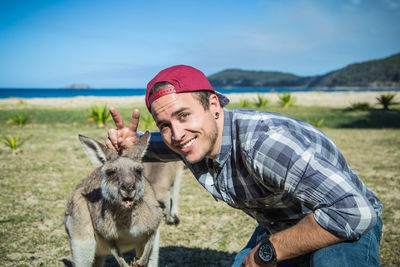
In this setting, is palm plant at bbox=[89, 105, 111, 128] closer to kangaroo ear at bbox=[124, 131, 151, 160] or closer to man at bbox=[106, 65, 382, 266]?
kangaroo ear at bbox=[124, 131, 151, 160]

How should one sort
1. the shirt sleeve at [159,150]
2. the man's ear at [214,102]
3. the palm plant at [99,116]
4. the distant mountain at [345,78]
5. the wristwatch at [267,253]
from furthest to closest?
the distant mountain at [345,78] → the palm plant at [99,116] → the shirt sleeve at [159,150] → the man's ear at [214,102] → the wristwatch at [267,253]

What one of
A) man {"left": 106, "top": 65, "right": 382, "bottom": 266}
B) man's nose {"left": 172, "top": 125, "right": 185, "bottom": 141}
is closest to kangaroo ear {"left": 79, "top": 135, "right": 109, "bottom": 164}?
man {"left": 106, "top": 65, "right": 382, "bottom": 266}

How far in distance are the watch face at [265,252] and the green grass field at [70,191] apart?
6.10ft

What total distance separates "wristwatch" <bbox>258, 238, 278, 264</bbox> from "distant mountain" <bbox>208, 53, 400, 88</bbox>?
100501mm

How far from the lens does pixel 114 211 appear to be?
2.27m

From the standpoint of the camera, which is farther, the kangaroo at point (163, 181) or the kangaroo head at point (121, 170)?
the kangaroo at point (163, 181)

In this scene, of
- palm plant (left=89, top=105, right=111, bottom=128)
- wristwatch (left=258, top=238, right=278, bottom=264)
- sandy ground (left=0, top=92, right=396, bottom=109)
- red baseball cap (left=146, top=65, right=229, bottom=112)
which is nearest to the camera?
wristwatch (left=258, top=238, right=278, bottom=264)

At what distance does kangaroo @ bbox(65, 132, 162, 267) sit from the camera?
7.00 feet

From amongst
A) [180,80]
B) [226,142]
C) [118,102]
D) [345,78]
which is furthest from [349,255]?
[345,78]

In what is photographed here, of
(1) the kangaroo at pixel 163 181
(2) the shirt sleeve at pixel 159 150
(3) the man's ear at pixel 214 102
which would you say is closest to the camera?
(3) the man's ear at pixel 214 102

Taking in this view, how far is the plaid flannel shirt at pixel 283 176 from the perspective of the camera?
48.6 inches

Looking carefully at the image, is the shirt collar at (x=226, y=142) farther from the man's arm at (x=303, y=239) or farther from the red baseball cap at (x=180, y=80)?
the man's arm at (x=303, y=239)

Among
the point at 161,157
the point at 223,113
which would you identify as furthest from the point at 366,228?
the point at 161,157

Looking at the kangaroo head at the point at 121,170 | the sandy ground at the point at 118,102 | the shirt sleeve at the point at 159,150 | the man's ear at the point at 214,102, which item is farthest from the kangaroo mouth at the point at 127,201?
the sandy ground at the point at 118,102
